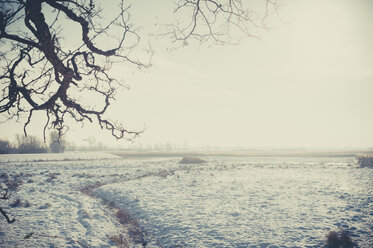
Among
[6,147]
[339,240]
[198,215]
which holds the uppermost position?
[6,147]

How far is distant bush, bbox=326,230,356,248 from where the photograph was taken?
7074mm

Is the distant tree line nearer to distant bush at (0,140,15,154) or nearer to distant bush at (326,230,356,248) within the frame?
distant bush at (0,140,15,154)

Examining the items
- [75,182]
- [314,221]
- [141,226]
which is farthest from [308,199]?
[75,182]

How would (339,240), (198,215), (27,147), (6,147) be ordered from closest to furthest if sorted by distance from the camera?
(339,240) < (198,215) < (6,147) < (27,147)

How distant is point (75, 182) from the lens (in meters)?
18.4

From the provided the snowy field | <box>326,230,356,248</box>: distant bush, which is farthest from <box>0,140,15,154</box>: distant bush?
<box>326,230,356,248</box>: distant bush

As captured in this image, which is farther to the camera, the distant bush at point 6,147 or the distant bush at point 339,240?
the distant bush at point 6,147

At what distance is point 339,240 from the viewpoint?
7.18 m

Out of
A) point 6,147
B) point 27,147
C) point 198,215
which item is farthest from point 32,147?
point 198,215

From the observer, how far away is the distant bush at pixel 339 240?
707 cm

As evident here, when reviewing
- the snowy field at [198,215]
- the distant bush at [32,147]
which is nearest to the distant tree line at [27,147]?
the distant bush at [32,147]

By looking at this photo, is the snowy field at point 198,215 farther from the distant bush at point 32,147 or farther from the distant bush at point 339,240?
the distant bush at point 32,147

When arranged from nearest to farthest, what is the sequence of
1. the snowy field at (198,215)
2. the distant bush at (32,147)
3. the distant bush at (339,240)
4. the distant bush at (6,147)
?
1. the distant bush at (339,240)
2. the snowy field at (198,215)
3. the distant bush at (6,147)
4. the distant bush at (32,147)

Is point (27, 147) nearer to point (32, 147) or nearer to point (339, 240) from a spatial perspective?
point (32, 147)
